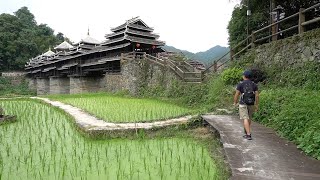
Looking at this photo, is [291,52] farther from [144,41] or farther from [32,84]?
[32,84]

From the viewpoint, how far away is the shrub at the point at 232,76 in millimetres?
11836

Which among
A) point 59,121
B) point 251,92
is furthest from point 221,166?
point 59,121

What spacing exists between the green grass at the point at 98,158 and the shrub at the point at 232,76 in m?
5.19

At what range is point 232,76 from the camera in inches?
468

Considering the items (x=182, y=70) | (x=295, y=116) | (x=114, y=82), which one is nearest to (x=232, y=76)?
(x=295, y=116)

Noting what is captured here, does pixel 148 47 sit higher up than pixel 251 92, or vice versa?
pixel 148 47

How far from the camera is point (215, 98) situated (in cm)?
1197

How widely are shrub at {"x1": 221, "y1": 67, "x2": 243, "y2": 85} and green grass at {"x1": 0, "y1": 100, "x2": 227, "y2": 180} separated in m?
5.19

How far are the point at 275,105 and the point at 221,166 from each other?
3232 mm

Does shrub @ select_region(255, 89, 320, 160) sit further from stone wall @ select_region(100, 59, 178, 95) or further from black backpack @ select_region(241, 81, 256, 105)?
stone wall @ select_region(100, 59, 178, 95)

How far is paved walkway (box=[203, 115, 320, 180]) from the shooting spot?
4027 mm

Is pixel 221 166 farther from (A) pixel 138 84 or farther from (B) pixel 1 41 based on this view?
(B) pixel 1 41

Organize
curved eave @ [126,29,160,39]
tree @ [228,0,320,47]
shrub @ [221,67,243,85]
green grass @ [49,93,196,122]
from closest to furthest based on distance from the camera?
green grass @ [49,93,196,122]
shrub @ [221,67,243,85]
tree @ [228,0,320,47]
curved eave @ [126,29,160,39]

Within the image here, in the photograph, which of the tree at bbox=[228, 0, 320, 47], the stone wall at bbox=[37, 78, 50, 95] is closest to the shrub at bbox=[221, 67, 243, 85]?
the tree at bbox=[228, 0, 320, 47]
